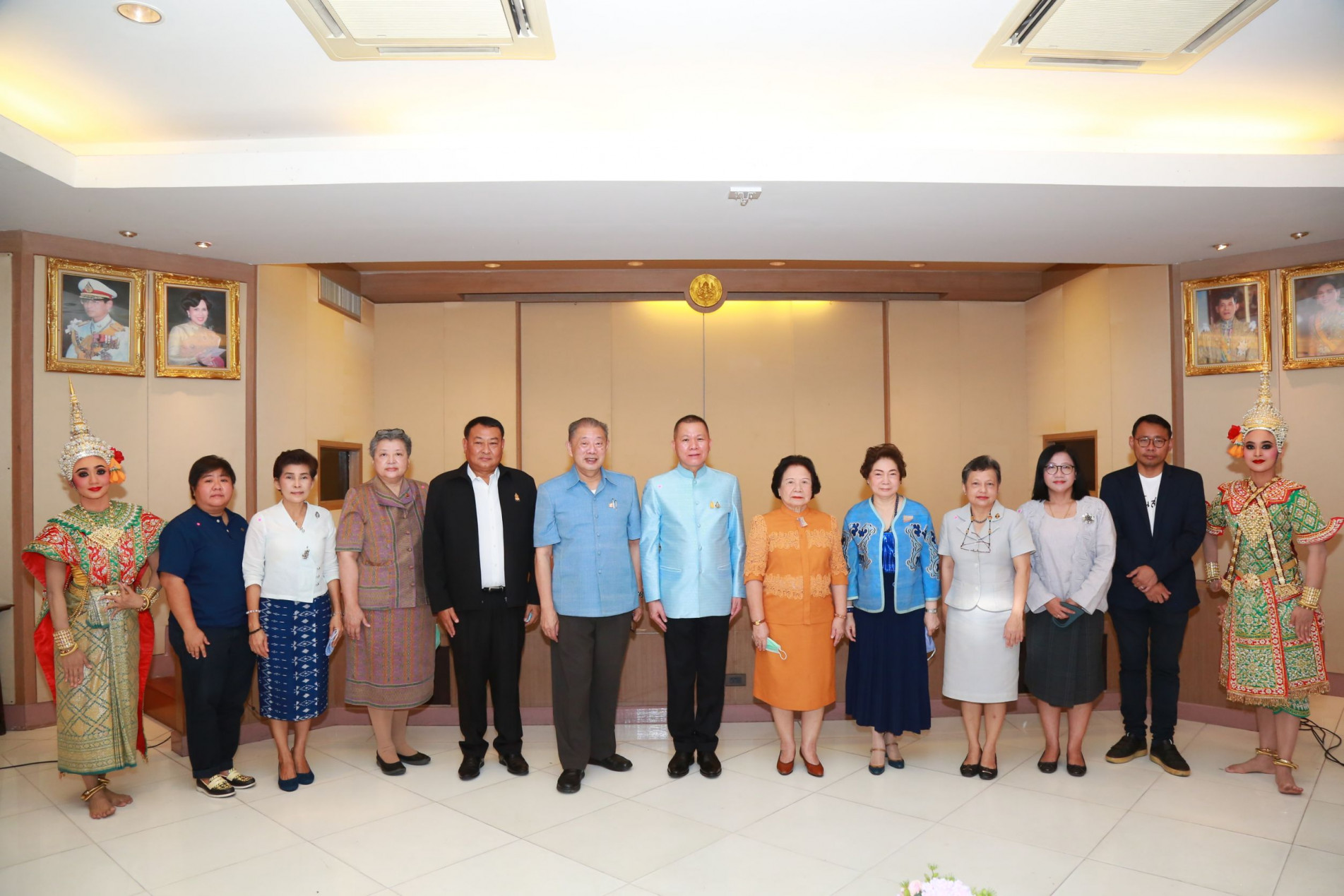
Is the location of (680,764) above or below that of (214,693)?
below

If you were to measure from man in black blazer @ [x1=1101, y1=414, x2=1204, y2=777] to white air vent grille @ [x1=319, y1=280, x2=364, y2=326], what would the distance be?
5.48 meters

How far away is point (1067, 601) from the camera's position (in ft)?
12.2

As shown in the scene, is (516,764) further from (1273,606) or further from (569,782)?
(1273,606)

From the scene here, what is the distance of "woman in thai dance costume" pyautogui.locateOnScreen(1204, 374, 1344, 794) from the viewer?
3570 millimetres

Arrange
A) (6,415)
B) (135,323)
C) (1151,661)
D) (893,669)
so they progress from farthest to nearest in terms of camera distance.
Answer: (135,323), (6,415), (1151,661), (893,669)

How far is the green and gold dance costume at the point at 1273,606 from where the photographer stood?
357cm

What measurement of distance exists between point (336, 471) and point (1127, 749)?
5533 millimetres

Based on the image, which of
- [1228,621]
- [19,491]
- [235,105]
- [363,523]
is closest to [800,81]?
[235,105]

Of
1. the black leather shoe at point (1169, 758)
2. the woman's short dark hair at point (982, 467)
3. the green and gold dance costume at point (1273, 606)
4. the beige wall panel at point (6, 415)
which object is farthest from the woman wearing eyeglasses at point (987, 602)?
the beige wall panel at point (6, 415)

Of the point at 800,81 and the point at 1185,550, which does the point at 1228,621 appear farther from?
the point at 800,81

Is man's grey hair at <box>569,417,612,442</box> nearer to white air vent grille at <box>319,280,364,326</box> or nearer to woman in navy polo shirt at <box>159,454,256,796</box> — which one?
woman in navy polo shirt at <box>159,454,256,796</box>

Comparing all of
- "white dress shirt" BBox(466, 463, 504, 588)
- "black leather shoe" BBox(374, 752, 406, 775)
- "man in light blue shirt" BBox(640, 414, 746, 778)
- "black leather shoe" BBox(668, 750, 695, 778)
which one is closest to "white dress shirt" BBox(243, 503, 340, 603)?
"white dress shirt" BBox(466, 463, 504, 588)

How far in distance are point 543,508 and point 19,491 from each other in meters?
3.12

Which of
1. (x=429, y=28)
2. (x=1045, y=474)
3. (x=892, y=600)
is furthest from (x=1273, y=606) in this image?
(x=429, y=28)
